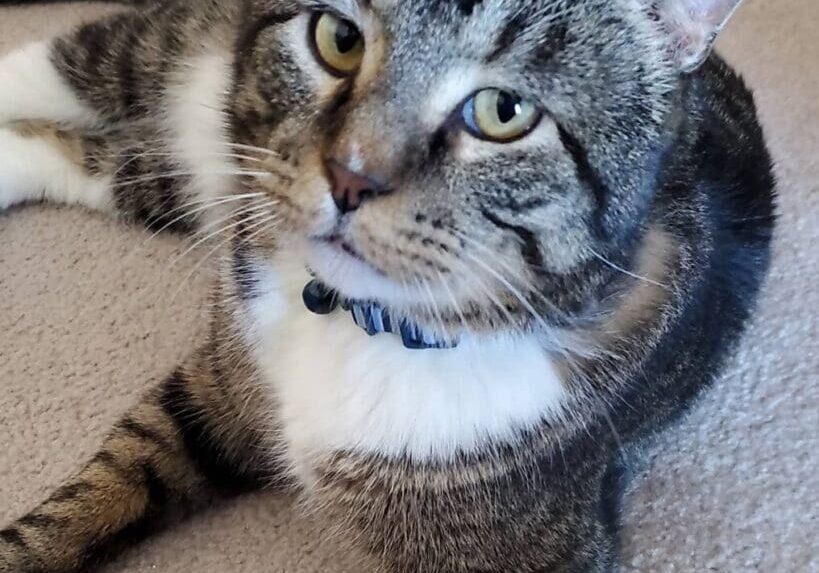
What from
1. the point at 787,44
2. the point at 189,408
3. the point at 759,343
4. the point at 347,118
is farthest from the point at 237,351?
the point at 787,44

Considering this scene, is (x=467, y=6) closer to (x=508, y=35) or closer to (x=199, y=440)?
(x=508, y=35)

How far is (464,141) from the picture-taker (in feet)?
2.54

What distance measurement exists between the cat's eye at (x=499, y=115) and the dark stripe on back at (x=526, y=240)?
0.06 m

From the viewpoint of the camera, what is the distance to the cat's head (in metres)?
0.76

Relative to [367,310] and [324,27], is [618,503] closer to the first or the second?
[367,310]

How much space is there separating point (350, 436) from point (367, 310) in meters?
0.14

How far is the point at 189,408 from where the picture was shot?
1160 mm

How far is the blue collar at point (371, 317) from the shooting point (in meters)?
0.90

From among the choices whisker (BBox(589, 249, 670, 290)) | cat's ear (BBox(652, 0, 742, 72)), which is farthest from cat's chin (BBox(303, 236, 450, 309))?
cat's ear (BBox(652, 0, 742, 72))

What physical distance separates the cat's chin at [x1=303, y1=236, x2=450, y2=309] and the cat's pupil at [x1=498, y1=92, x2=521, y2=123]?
156mm

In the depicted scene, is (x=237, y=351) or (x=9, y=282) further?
(x=9, y=282)

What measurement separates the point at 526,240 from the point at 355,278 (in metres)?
0.15

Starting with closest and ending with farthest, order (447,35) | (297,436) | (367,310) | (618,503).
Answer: (447,35)
(367,310)
(297,436)
(618,503)

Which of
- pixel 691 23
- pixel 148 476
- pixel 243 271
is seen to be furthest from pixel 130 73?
pixel 691 23
